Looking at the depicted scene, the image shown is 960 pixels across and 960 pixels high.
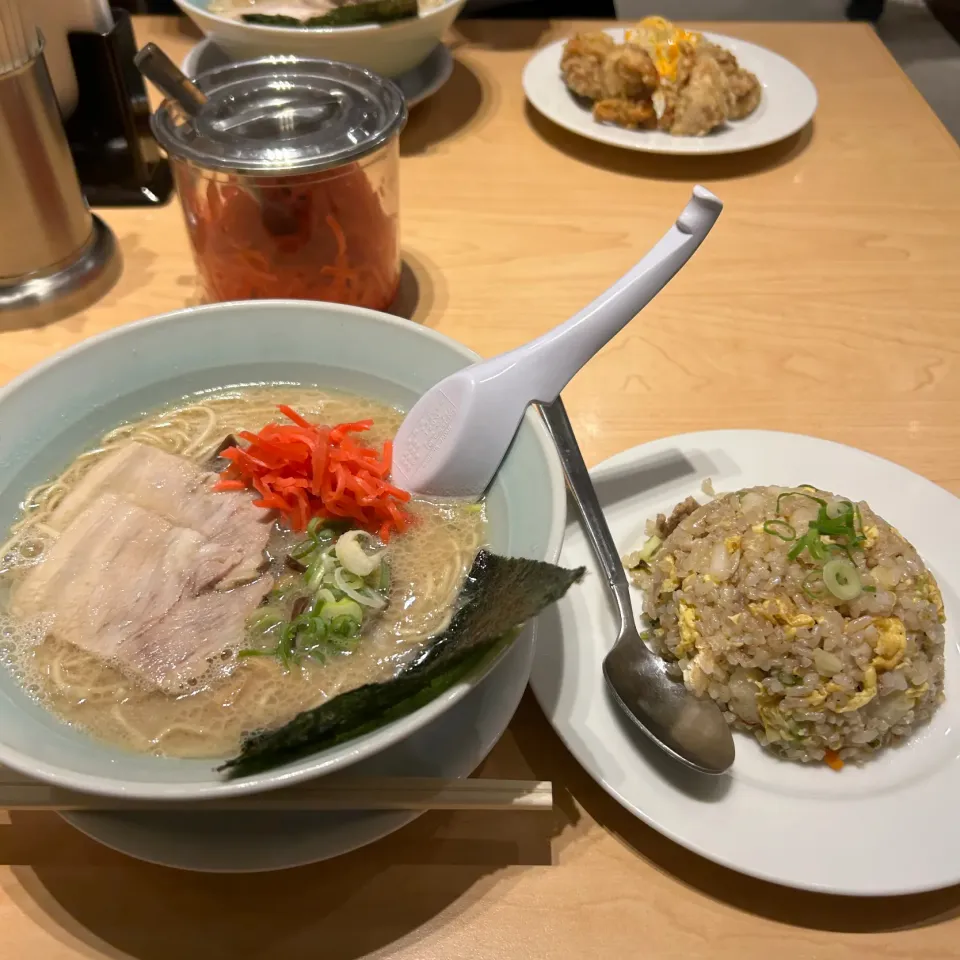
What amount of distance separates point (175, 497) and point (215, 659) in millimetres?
270

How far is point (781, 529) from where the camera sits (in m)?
1.03

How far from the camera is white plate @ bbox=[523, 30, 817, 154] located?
1.93 meters

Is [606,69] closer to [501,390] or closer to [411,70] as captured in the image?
[411,70]

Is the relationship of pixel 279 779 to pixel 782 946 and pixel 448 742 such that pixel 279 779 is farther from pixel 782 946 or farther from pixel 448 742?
pixel 782 946

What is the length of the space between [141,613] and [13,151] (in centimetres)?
94

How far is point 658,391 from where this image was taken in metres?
1.47

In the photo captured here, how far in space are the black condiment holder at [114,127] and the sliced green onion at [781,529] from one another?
5.04ft

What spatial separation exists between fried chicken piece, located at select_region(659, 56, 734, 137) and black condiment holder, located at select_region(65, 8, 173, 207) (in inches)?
47.4

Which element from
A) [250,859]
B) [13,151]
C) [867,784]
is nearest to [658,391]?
[867,784]

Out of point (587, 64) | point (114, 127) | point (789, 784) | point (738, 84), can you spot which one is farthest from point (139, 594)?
point (738, 84)

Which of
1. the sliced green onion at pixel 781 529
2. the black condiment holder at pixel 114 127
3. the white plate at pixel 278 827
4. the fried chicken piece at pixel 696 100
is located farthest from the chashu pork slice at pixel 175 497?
the fried chicken piece at pixel 696 100

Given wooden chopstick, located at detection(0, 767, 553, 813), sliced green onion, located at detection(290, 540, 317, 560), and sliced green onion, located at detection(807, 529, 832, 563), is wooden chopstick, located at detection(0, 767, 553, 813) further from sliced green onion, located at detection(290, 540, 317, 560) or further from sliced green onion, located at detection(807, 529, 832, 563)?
sliced green onion, located at detection(807, 529, 832, 563)

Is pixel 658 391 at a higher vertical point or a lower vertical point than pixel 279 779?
lower

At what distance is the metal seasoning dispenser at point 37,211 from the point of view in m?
1.38
